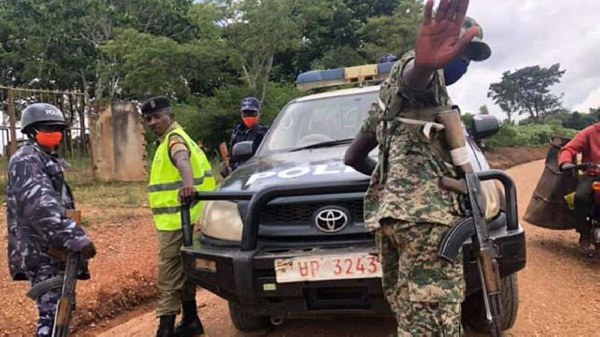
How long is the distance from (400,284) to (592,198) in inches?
154

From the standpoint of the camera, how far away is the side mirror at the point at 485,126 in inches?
144

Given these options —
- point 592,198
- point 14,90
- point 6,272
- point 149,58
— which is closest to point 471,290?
point 592,198

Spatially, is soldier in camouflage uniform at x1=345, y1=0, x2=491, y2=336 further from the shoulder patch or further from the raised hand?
the shoulder patch

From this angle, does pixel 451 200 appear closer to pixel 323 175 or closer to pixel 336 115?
pixel 323 175

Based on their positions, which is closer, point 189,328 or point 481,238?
point 481,238

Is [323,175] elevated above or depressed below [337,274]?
above

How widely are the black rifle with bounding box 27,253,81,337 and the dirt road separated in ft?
3.87

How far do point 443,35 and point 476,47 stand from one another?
0.74 feet

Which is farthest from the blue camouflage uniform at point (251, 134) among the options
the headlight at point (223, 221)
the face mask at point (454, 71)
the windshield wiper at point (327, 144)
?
the face mask at point (454, 71)

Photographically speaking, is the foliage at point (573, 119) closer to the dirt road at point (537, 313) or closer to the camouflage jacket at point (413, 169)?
the dirt road at point (537, 313)

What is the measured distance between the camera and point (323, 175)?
324 centimetres

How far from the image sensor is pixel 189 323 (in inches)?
156

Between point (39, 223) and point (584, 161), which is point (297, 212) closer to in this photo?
point (39, 223)

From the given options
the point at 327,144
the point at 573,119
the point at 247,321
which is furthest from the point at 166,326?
the point at 573,119
